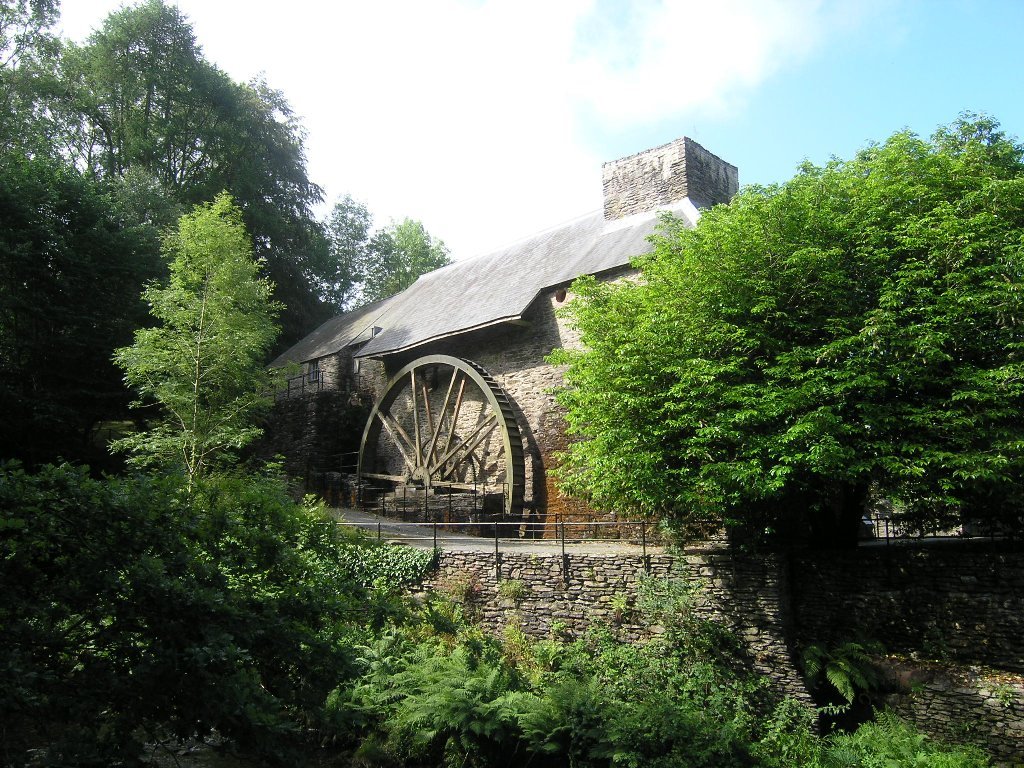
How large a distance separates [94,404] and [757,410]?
47.4 ft

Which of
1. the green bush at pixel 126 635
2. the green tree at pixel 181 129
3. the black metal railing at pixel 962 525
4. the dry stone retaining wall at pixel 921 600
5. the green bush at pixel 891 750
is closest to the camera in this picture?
the green bush at pixel 126 635

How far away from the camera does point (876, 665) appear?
24.3 feet

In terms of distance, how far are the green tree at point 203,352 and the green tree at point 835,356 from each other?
7.59 metres

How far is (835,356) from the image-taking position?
7469mm

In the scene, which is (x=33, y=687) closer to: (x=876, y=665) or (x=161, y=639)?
(x=161, y=639)

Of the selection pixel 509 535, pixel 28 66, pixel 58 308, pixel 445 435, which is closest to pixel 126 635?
pixel 509 535

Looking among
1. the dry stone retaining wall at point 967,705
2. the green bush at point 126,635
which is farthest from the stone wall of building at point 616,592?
the green bush at point 126,635

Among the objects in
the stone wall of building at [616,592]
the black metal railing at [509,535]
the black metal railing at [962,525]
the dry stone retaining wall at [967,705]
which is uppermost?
the black metal railing at [962,525]

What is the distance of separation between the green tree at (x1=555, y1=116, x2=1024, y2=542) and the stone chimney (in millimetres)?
5337

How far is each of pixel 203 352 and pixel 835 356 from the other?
35.5 feet

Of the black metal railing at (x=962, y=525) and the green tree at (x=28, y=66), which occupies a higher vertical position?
the green tree at (x=28, y=66)

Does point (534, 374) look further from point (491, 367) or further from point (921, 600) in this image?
point (921, 600)

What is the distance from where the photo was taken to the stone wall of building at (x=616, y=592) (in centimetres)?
776

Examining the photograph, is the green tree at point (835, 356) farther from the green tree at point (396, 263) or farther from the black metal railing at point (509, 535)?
the green tree at point (396, 263)
